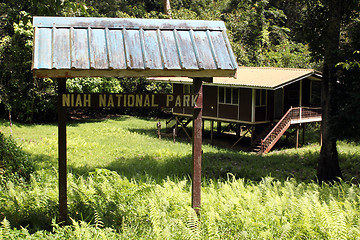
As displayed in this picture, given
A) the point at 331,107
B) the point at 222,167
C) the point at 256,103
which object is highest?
the point at 331,107

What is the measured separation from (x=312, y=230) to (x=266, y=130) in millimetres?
20217

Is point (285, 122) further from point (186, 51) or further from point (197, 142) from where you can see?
point (186, 51)

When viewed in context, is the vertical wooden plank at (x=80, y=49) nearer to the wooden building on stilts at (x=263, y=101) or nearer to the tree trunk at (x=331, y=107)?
the tree trunk at (x=331, y=107)

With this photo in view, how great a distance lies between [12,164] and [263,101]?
1960cm

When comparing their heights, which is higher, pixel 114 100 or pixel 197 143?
pixel 114 100

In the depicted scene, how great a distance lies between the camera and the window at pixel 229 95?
2711 cm

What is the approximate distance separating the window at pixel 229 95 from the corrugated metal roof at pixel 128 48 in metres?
20.6

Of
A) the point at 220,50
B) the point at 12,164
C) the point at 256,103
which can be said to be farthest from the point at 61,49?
the point at 256,103

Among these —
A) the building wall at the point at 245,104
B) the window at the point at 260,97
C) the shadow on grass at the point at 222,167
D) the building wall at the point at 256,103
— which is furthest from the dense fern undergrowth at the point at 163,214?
the window at the point at 260,97

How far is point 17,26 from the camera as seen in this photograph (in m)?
27.6

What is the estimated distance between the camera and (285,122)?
25.2 meters

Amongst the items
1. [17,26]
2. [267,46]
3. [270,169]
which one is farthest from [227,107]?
[267,46]

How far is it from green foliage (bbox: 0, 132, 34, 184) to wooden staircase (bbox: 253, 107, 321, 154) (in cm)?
1568

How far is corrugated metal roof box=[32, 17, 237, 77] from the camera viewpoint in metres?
5.93
